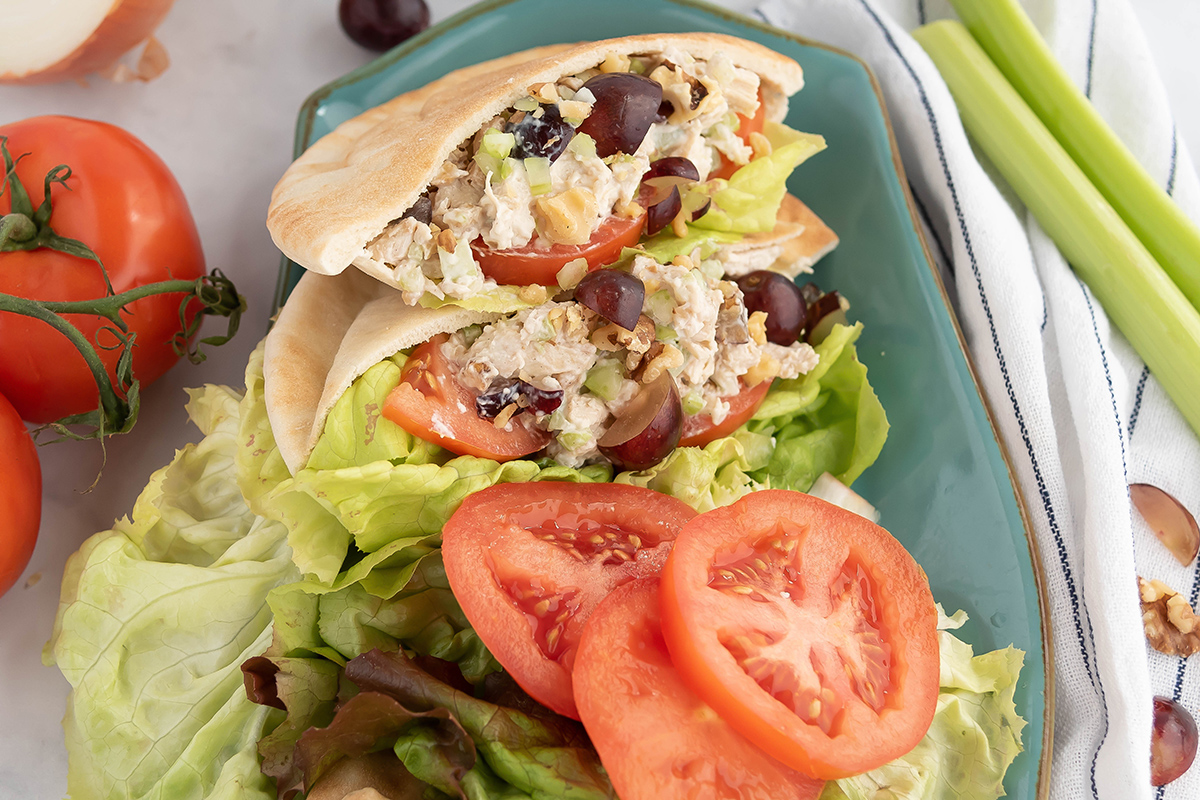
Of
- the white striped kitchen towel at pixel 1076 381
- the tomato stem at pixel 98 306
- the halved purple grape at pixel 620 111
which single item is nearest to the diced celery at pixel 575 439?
the halved purple grape at pixel 620 111

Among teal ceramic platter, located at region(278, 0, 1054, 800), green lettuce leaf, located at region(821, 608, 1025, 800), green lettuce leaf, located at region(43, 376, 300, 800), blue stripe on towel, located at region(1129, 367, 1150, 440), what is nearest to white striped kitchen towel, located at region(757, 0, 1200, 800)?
blue stripe on towel, located at region(1129, 367, 1150, 440)

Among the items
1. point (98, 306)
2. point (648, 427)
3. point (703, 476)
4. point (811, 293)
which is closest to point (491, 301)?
point (648, 427)

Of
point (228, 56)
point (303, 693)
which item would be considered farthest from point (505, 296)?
point (228, 56)

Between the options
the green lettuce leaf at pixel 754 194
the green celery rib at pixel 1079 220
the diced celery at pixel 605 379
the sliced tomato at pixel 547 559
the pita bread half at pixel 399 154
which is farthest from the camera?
the green celery rib at pixel 1079 220

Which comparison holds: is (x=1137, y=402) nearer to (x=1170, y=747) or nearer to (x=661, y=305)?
(x=1170, y=747)

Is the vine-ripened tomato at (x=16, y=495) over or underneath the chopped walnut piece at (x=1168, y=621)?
over

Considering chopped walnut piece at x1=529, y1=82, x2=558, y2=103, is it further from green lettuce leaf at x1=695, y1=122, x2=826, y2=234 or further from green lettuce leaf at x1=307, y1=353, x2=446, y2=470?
green lettuce leaf at x1=307, y1=353, x2=446, y2=470

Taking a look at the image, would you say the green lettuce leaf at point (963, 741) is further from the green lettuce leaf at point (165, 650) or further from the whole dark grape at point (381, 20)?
the whole dark grape at point (381, 20)
